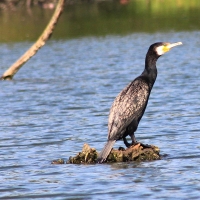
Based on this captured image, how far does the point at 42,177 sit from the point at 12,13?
30645 mm

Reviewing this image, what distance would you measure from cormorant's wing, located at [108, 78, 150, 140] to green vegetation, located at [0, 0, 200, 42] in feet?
66.1

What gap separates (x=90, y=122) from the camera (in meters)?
12.0

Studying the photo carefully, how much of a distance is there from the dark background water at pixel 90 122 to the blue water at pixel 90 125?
11mm

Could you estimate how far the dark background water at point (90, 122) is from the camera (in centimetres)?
763

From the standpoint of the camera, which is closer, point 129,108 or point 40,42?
point 129,108

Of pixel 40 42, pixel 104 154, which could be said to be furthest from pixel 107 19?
pixel 104 154

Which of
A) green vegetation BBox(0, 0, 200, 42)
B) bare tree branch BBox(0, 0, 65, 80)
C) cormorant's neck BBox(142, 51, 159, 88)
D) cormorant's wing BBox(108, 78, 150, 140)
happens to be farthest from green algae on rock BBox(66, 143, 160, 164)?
green vegetation BBox(0, 0, 200, 42)

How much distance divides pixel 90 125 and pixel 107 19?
22.1 m

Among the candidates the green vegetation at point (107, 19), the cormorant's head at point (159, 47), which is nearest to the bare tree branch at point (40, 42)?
the cormorant's head at point (159, 47)

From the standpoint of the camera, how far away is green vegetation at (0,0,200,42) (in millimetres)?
30062

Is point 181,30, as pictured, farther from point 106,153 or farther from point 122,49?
point 106,153

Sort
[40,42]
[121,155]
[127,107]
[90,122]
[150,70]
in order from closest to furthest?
1. [121,155]
2. [127,107]
3. [150,70]
4. [90,122]
5. [40,42]

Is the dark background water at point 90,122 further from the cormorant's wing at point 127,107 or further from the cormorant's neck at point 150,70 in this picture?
the cormorant's neck at point 150,70

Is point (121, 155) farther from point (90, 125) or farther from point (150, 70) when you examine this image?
point (90, 125)
